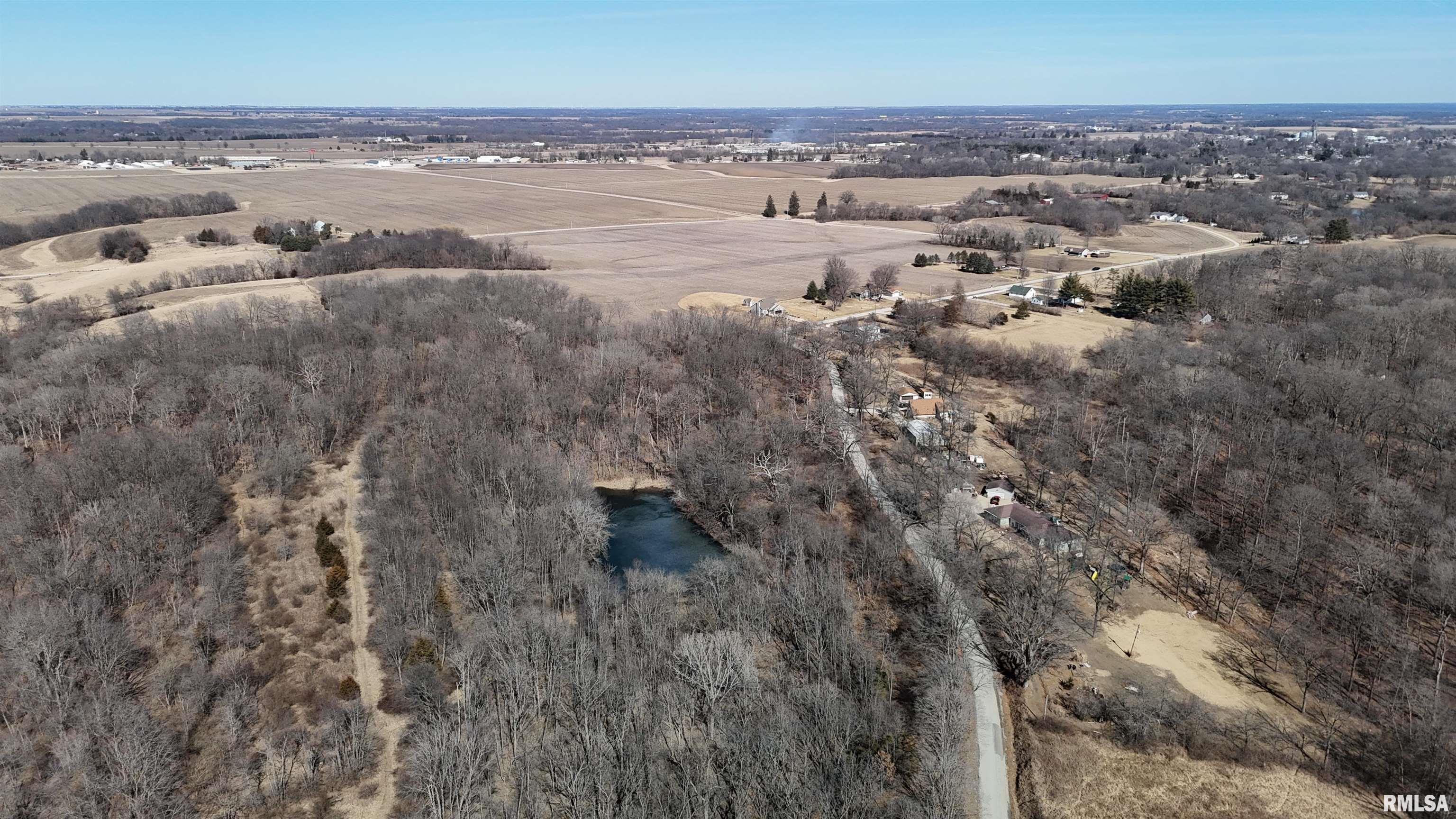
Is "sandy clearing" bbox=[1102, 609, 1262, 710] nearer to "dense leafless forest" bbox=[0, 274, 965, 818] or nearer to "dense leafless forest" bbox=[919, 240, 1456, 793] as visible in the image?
"dense leafless forest" bbox=[919, 240, 1456, 793]

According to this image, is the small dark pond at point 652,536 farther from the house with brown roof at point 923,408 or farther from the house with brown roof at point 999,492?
the house with brown roof at point 923,408

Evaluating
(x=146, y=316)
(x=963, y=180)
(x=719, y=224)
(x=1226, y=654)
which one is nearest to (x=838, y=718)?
(x=1226, y=654)

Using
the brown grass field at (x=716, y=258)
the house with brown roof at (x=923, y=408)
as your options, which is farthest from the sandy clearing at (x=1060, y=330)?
the house with brown roof at (x=923, y=408)

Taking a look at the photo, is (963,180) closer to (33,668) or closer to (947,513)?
(947,513)

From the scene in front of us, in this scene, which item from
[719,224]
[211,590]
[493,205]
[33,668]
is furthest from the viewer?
[493,205]

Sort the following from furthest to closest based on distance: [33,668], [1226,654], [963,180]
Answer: [963,180] → [1226,654] → [33,668]
